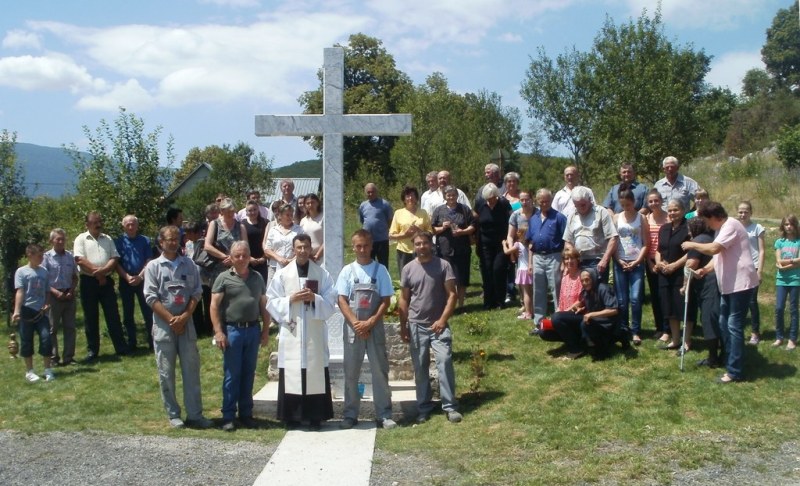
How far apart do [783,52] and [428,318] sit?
73336 millimetres

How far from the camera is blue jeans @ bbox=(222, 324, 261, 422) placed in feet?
25.3

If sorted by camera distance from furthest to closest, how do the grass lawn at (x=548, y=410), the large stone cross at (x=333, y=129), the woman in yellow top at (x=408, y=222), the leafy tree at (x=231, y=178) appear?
the leafy tree at (x=231, y=178) → the woman in yellow top at (x=408, y=222) → the large stone cross at (x=333, y=129) → the grass lawn at (x=548, y=410)

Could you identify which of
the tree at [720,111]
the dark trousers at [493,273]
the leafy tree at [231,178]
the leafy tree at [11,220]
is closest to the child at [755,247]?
the dark trousers at [493,273]

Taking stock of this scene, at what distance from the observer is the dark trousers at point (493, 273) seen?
37.3ft

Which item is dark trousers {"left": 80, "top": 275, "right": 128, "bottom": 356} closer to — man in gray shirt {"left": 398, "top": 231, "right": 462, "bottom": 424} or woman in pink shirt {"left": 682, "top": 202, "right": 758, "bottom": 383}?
man in gray shirt {"left": 398, "top": 231, "right": 462, "bottom": 424}

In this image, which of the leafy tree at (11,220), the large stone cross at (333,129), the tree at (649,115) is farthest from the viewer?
the tree at (649,115)

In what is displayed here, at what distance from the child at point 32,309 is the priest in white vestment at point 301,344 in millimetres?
3792

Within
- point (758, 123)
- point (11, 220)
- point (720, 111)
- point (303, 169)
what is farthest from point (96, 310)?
point (303, 169)

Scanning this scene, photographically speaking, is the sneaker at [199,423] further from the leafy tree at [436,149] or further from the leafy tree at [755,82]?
the leafy tree at [755,82]

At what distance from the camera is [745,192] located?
78.8 feet

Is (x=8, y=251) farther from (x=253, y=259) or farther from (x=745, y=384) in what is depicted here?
(x=745, y=384)

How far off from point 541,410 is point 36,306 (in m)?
6.13

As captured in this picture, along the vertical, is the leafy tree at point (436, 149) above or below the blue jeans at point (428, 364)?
above

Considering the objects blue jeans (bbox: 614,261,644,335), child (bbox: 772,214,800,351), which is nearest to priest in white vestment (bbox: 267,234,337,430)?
blue jeans (bbox: 614,261,644,335)
